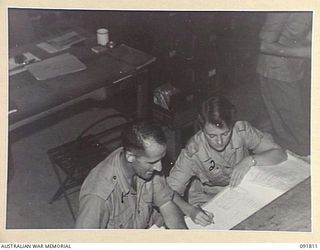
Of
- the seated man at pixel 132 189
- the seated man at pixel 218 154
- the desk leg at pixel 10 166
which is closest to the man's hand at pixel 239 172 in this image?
the seated man at pixel 218 154

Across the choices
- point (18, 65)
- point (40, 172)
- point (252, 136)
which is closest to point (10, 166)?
point (40, 172)

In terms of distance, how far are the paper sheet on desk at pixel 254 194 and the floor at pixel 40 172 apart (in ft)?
0.31

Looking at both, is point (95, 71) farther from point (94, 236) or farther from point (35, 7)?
point (94, 236)

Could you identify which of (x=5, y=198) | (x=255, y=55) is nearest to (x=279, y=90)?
(x=255, y=55)

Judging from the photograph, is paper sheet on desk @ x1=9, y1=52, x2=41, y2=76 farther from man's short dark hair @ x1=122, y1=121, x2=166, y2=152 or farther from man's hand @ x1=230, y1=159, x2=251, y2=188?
man's hand @ x1=230, y1=159, x2=251, y2=188

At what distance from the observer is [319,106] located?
1.02 m

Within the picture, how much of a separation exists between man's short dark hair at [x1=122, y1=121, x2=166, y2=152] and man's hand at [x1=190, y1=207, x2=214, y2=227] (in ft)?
0.40

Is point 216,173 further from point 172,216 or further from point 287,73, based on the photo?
point 287,73

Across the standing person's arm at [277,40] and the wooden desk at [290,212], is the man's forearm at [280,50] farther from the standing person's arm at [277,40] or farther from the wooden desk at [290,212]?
the wooden desk at [290,212]

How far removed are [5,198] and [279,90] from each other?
19.2 inches

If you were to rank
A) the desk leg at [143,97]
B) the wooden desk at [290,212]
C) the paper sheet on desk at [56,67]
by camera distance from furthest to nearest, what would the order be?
the paper sheet on desk at [56,67] → the desk leg at [143,97] → the wooden desk at [290,212]

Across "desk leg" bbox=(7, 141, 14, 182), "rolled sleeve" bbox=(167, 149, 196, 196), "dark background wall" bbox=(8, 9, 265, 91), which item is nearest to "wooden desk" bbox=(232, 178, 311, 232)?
"rolled sleeve" bbox=(167, 149, 196, 196)

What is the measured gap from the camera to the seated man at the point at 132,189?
3.37 feet

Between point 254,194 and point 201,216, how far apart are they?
0.30 feet
